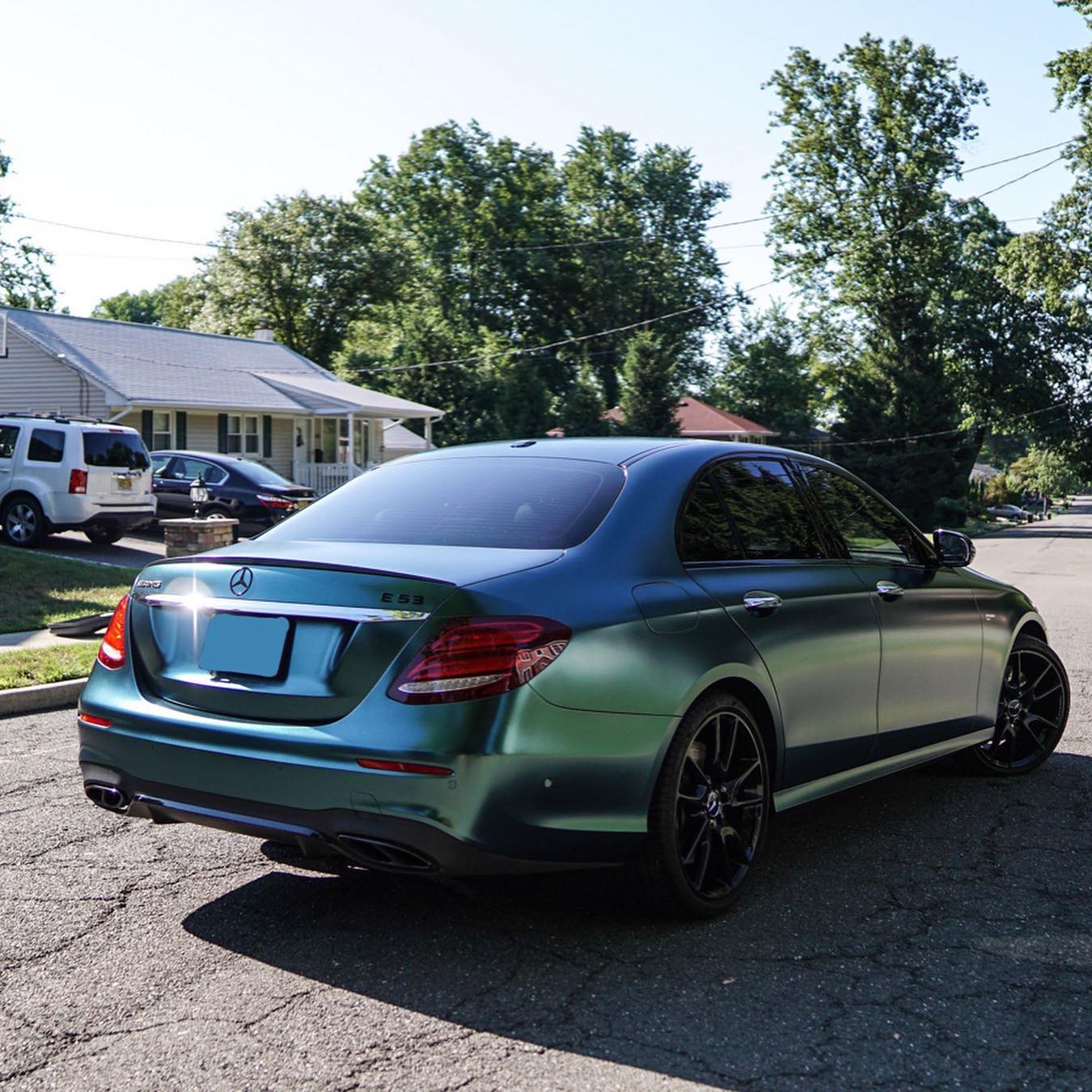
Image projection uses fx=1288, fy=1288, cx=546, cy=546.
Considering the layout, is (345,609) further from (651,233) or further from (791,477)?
(651,233)

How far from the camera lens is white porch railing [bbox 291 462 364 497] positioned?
39844mm

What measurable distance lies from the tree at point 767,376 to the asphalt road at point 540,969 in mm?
67923

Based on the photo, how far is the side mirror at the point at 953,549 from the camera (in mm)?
5824

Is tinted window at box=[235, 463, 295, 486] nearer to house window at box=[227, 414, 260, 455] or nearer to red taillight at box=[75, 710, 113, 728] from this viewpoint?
house window at box=[227, 414, 260, 455]

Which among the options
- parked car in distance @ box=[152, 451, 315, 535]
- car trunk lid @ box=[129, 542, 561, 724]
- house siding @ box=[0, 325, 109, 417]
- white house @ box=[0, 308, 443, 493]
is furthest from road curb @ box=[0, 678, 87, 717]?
house siding @ box=[0, 325, 109, 417]

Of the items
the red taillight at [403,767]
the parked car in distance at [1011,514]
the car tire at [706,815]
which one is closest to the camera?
the red taillight at [403,767]

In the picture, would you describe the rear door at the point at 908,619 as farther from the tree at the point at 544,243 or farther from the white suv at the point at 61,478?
the tree at the point at 544,243

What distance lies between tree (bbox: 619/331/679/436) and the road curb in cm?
4480

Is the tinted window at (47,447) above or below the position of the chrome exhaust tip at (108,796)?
above

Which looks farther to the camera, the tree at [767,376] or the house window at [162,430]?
the tree at [767,376]

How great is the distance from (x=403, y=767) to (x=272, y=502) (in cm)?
2071

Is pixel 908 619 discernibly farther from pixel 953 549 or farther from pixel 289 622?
pixel 289 622

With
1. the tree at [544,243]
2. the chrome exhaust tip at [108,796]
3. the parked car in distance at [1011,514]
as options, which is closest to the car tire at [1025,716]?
the chrome exhaust tip at [108,796]

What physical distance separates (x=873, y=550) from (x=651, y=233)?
219 feet
